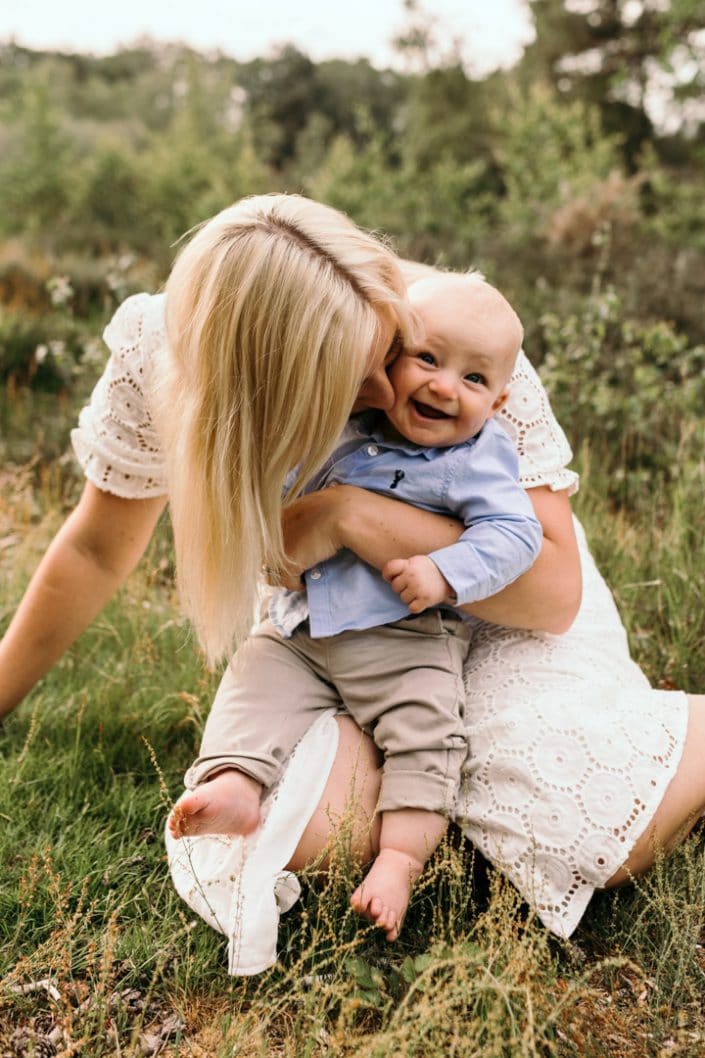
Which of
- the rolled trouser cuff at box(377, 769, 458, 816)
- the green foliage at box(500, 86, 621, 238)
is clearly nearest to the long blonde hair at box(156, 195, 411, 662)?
the rolled trouser cuff at box(377, 769, 458, 816)

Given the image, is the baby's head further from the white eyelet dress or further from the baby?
the white eyelet dress

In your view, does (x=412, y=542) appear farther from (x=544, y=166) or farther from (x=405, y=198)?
(x=405, y=198)

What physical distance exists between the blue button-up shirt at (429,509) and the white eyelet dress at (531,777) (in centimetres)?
21

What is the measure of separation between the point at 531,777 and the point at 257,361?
3.22ft

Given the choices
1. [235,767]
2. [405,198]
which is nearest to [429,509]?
[235,767]

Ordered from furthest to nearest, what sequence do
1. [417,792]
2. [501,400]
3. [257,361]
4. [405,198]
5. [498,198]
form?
[498,198] < [405,198] < [501,400] < [417,792] < [257,361]

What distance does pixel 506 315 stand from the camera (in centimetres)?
189

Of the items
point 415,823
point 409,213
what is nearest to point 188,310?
point 415,823

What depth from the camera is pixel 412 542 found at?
6.21 feet

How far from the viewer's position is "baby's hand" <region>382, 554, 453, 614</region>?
1736 mm

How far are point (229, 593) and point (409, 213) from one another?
957cm

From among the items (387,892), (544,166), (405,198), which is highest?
(544,166)

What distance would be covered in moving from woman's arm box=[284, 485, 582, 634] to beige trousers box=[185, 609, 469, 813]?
148 mm

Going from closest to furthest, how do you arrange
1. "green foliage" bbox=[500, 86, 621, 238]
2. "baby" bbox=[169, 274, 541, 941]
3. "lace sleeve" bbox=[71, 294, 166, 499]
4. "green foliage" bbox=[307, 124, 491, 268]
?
1. "baby" bbox=[169, 274, 541, 941]
2. "lace sleeve" bbox=[71, 294, 166, 499]
3. "green foliage" bbox=[500, 86, 621, 238]
4. "green foliage" bbox=[307, 124, 491, 268]
